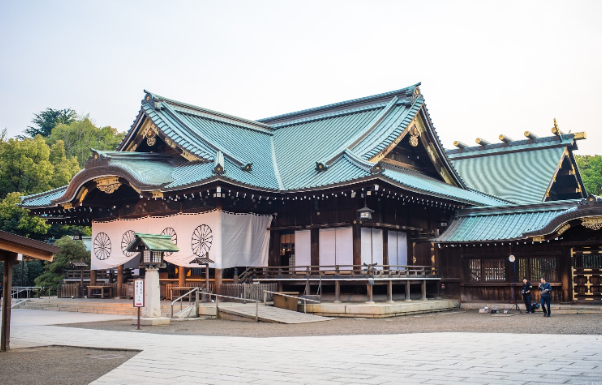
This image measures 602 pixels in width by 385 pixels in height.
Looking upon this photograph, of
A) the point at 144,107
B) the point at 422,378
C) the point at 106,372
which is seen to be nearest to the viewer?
the point at 422,378

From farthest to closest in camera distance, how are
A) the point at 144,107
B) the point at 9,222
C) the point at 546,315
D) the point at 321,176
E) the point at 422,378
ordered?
1. the point at 9,222
2. the point at 144,107
3. the point at 321,176
4. the point at 546,315
5. the point at 422,378

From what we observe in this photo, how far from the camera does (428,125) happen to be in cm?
2834

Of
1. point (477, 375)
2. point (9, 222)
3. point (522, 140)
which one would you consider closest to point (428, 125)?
point (522, 140)

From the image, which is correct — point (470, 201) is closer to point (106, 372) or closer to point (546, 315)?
point (546, 315)

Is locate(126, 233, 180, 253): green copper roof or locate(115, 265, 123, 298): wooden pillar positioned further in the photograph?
locate(115, 265, 123, 298): wooden pillar

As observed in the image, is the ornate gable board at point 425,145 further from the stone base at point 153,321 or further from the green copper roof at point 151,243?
the stone base at point 153,321

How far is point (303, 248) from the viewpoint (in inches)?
1011

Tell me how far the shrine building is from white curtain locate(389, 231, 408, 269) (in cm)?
8

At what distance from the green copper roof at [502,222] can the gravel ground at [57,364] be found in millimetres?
17119

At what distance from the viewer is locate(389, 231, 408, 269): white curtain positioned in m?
26.3

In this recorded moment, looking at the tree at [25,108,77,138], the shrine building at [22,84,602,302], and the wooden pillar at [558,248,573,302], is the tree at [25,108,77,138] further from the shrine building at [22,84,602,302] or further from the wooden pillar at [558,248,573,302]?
the wooden pillar at [558,248,573,302]

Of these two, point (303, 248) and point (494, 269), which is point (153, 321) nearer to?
point (303, 248)

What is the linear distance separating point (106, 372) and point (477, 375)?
19.8 ft

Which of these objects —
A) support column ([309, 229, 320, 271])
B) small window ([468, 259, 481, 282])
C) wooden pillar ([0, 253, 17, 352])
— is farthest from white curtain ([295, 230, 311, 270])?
wooden pillar ([0, 253, 17, 352])
